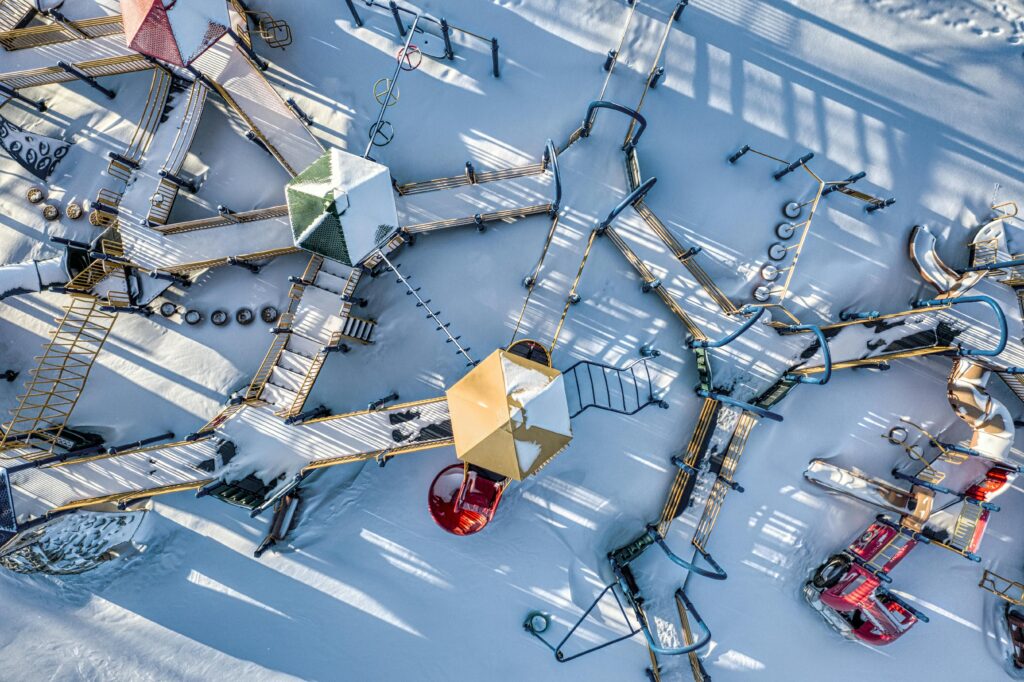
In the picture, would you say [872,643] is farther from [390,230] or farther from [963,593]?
[390,230]

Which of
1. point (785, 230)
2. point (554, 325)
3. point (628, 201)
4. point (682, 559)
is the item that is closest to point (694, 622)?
point (682, 559)

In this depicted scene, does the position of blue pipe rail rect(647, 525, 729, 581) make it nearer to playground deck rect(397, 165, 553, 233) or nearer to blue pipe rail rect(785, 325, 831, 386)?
blue pipe rail rect(785, 325, 831, 386)

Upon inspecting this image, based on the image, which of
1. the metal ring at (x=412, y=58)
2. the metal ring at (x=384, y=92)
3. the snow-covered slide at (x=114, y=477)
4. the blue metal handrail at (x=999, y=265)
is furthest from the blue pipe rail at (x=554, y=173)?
the blue metal handrail at (x=999, y=265)

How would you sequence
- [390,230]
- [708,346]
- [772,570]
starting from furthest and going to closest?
1. [772,570]
2. [708,346]
3. [390,230]

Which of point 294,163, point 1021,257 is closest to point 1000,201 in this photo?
point 1021,257

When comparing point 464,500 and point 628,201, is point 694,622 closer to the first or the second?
point 464,500
